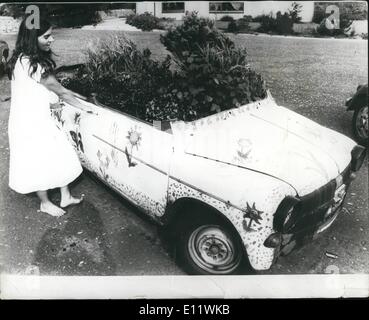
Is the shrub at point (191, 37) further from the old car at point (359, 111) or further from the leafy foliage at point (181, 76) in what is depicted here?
the old car at point (359, 111)

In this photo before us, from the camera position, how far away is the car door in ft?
8.68

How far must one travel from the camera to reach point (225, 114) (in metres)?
2.80

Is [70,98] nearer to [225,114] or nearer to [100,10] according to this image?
[100,10]

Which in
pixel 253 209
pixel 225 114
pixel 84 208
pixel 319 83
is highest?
pixel 319 83

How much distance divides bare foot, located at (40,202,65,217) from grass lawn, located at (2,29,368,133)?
1.21m

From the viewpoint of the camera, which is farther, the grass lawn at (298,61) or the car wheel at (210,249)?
the grass lawn at (298,61)

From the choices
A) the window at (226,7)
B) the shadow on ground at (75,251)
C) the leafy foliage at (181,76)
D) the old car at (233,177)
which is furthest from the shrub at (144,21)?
the shadow on ground at (75,251)

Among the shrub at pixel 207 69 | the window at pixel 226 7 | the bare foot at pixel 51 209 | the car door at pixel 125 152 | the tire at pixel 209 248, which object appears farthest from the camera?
the bare foot at pixel 51 209

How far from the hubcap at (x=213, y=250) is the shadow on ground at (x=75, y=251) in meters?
0.70

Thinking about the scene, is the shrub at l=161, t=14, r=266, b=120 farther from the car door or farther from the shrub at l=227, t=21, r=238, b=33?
the car door

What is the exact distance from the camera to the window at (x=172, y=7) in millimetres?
2973

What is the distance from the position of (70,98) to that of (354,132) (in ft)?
8.29
